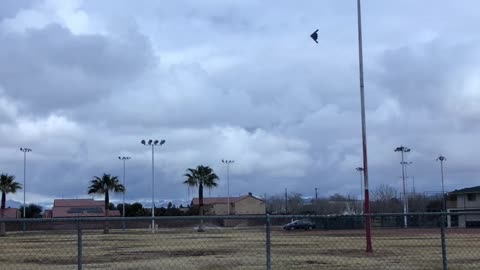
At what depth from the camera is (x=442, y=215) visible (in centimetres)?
1316

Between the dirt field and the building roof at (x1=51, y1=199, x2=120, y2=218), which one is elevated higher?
the building roof at (x1=51, y1=199, x2=120, y2=218)

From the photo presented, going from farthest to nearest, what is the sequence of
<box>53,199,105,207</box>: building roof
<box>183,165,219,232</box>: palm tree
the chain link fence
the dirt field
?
<box>53,199,105,207</box>: building roof < <box>183,165,219,232</box>: palm tree < the dirt field < the chain link fence

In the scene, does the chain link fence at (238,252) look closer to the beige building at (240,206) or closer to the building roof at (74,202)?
the beige building at (240,206)

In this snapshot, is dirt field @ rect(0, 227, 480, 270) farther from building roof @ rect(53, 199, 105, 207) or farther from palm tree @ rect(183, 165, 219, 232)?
building roof @ rect(53, 199, 105, 207)

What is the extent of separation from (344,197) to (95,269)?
6051 inches

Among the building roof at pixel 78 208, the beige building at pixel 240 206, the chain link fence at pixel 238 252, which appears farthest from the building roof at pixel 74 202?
the chain link fence at pixel 238 252

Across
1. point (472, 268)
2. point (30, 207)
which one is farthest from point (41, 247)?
point (30, 207)

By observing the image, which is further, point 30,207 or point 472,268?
point 30,207

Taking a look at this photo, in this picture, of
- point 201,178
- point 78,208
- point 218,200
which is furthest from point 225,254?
point 218,200

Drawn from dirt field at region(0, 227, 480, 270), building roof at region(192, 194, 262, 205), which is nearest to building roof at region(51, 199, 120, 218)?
building roof at region(192, 194, 262, 205)

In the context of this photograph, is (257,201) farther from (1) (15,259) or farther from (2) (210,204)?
(1) (15,259)

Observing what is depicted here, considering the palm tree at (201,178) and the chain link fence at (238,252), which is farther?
the palm tree at (201,178)

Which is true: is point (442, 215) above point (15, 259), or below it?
above

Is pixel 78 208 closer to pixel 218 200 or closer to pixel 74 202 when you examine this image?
pixel 74 202
